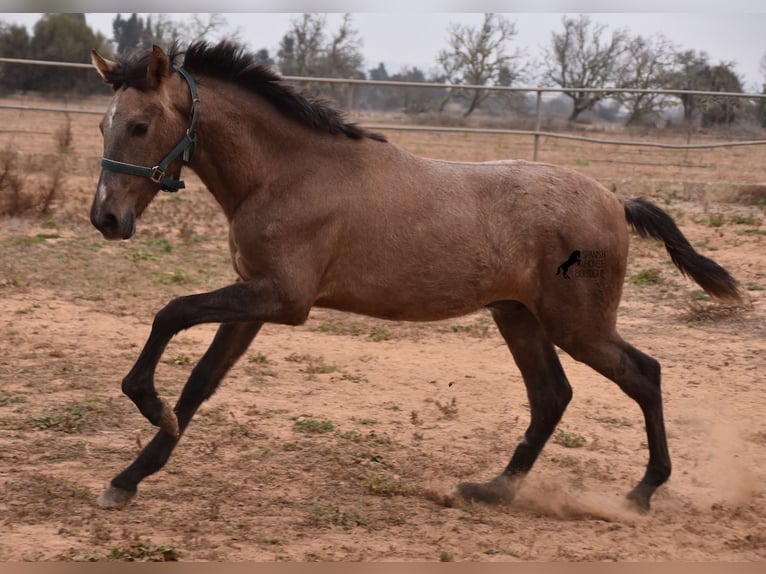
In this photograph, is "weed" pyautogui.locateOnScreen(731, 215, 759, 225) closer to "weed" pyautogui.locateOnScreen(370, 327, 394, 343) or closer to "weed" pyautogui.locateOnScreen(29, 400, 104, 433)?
"weed" pyautogui.locateOnScreen(370, 327, 394, 343)

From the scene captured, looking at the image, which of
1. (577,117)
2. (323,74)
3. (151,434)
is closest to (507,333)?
(151,434)

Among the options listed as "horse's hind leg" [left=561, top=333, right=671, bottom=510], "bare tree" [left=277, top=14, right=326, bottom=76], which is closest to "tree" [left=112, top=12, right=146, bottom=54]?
"bare tree" [left=277, top=14, right=326, bottom=76]

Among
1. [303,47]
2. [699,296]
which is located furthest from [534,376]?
[303,47]

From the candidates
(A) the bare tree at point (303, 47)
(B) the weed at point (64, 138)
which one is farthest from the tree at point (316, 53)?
(B) the weed at point (64, 138)

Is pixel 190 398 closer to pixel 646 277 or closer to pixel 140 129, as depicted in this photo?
pixel 140 129

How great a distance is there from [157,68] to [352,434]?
2.52 metres

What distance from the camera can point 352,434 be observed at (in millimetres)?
5484

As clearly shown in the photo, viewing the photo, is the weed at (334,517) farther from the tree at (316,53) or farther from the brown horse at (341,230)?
the tree at (316,53)

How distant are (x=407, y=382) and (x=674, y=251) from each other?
2.30 m

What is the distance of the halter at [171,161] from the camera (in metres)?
4.01

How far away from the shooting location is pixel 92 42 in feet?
69.7

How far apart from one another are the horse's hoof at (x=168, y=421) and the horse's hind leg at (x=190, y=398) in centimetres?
21

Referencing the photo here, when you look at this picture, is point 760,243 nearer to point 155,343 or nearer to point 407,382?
point 407,382

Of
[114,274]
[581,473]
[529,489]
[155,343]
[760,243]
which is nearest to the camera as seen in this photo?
[155,343]
